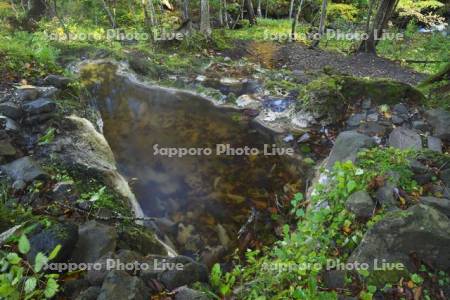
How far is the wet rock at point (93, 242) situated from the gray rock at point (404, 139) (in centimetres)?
498

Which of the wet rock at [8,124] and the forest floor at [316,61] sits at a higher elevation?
the wet rock at [8,124]

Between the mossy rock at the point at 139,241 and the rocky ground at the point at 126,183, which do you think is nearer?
the rocky ground at the point at 126,183

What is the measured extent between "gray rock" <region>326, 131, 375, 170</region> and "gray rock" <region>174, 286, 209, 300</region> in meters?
3.54

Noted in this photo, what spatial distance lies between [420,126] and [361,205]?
12.4 feet

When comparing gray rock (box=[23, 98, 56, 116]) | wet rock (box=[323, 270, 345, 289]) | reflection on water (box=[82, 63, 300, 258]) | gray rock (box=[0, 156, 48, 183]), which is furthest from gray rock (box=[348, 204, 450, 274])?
gray rock (box=[23, 98, 56, 116])

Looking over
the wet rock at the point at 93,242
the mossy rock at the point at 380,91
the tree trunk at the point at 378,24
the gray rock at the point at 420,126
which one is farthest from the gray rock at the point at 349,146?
the tree trunk at the point at 378,24

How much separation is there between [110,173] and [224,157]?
265cm

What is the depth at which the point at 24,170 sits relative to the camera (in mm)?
5109

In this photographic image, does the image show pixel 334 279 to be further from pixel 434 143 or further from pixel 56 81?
pixel 56 81

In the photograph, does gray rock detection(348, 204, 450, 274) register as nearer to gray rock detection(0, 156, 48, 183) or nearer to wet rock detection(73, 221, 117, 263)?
wet rock detection(73, 221, 117, 263)

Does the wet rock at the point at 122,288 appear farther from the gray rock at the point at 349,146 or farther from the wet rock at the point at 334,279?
the gray rock at the point at 349,146

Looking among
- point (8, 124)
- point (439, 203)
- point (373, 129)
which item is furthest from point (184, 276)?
point (373, 129)

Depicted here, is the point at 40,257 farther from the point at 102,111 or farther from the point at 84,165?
the point at 102,111

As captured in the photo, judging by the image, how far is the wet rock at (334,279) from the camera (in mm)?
3449
